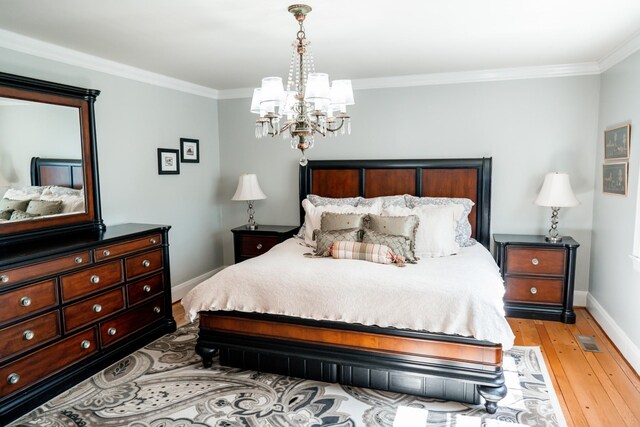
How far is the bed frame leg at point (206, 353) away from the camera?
3.15 meters

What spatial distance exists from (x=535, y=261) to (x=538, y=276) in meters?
0.14

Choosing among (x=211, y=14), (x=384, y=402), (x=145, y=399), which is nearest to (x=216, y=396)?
(x=145, y=399)

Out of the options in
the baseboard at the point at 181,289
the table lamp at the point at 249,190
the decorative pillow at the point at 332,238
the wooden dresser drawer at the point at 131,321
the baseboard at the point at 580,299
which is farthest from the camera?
the table lamp at the point at 249,190

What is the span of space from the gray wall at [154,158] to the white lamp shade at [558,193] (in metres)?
3.74

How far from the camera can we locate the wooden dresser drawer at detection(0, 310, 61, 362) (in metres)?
2.50

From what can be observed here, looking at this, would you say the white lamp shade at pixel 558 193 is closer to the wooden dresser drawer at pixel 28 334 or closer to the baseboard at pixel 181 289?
the baseboard at pixel 181 289

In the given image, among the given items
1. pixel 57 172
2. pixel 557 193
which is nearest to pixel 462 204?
pixel 557 193

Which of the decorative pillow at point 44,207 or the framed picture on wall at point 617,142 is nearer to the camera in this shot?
the decorative pillow at point 44,207

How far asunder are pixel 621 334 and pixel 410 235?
1.81 metres

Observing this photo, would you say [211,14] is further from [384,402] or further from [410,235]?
[384,402]

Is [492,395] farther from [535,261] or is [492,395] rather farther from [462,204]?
[462,204]

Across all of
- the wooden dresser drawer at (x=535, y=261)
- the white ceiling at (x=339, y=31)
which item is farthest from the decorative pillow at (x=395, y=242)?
the white ceiling at (x=339, y=31)

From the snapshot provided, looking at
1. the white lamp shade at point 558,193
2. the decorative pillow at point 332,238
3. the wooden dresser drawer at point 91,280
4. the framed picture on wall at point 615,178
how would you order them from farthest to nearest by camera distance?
the white lamp shade at point 558,193
the decorative pillow at point 332,238
the framed picture on wall at point 615,178
the wooden dresser drawer at point 91,280

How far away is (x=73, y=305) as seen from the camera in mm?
2912
